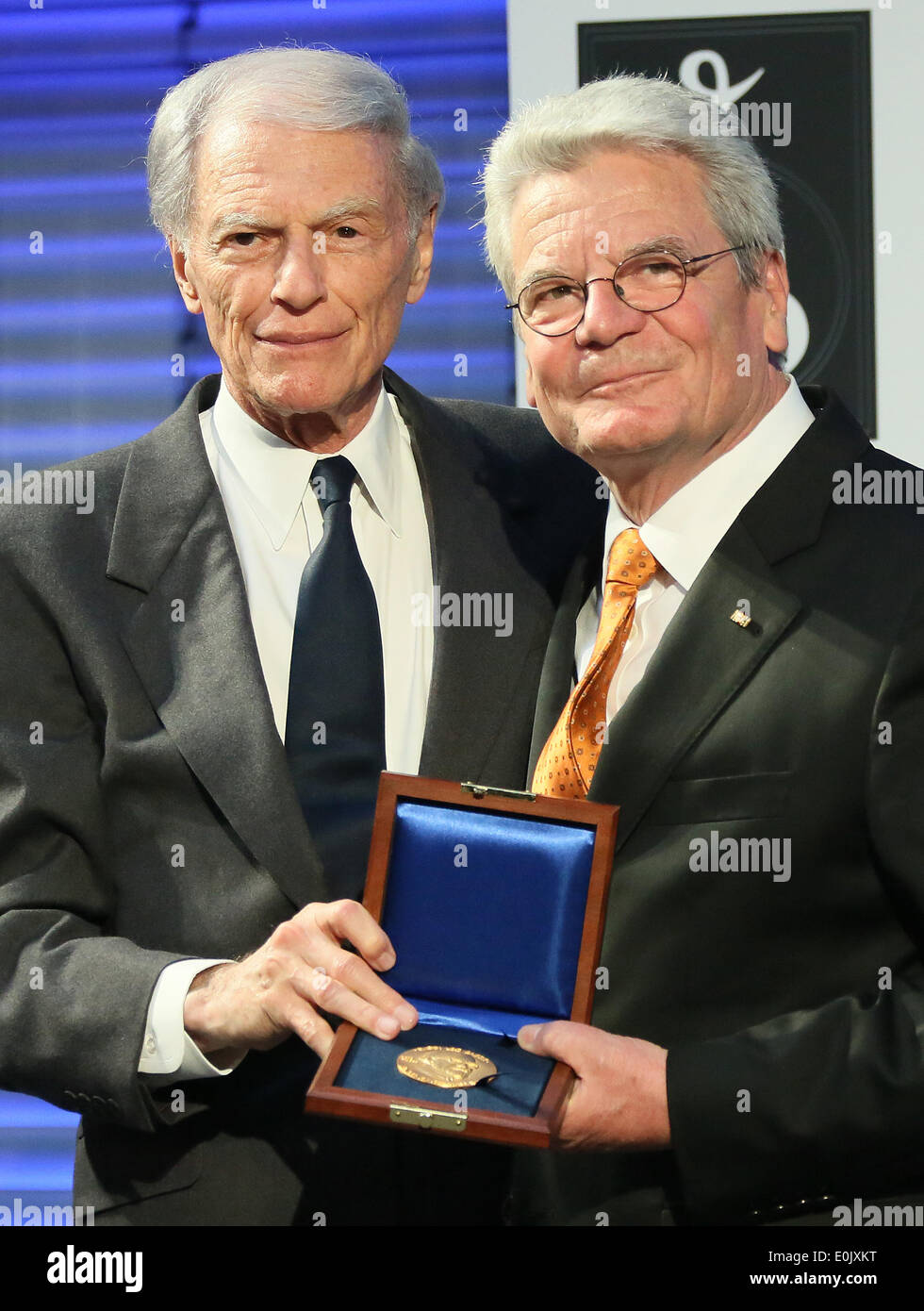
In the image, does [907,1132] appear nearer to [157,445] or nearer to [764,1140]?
[764,1140]

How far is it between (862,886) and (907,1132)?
278 millimetres

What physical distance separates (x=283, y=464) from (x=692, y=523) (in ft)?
2.02

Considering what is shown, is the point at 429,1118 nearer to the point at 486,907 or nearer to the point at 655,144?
the point at 486,907

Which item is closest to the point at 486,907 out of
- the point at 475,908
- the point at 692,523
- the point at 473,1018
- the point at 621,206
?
the point at 475,908

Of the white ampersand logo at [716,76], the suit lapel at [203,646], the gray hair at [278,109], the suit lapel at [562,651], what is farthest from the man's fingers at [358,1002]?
the white ampersand logo at [716,76]

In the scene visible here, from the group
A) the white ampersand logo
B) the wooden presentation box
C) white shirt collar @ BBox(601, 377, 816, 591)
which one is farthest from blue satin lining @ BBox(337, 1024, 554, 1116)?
the white ampersand logo

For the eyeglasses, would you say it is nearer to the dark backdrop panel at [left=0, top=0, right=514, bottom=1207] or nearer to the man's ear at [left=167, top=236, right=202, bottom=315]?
the man's ear at [left=167, top=236, right=202, bottom=315]

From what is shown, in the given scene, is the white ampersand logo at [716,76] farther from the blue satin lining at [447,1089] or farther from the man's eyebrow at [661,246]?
the blue satin lining at [447,1089]

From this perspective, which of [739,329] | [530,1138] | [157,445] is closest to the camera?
[530,1138]

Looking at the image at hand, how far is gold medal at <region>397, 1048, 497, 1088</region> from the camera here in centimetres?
165

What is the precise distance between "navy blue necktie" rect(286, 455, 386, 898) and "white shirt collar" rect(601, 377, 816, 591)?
0.42m

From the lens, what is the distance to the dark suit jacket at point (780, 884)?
69.6 inches

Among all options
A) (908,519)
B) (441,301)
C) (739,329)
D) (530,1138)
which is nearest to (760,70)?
(441,301)

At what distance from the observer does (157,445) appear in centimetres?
228
